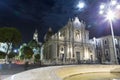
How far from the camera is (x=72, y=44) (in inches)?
1735

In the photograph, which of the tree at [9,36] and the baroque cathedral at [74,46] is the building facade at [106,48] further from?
the tree at [9,36]

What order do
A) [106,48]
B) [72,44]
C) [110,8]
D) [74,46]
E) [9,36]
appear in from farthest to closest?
[106,48] < [74,46] < [72,44] < [9,36] < [110,8]

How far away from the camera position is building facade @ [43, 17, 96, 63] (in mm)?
42000

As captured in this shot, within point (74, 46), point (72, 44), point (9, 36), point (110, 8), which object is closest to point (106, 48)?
point (74, 46)

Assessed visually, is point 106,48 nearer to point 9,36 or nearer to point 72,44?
point 72,44

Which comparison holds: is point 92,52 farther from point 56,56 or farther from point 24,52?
point 24,52

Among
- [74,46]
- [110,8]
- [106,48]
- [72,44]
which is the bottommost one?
[106,48]

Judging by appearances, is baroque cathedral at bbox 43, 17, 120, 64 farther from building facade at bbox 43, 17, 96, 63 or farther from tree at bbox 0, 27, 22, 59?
tree at bbox 0, 27, 22, 59

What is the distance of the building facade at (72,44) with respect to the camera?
42.0m

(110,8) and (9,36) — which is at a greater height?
(110,8)

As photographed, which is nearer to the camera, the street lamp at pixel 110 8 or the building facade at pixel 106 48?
the street lamp at pixel 110 8

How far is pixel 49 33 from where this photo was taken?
61.1 m

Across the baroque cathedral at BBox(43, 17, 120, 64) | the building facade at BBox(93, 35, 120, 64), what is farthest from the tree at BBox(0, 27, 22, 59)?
the building facade at BBox(93, 35, 120, 64)

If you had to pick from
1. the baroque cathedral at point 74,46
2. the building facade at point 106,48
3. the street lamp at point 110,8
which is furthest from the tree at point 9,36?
the building facade at point 106,48
